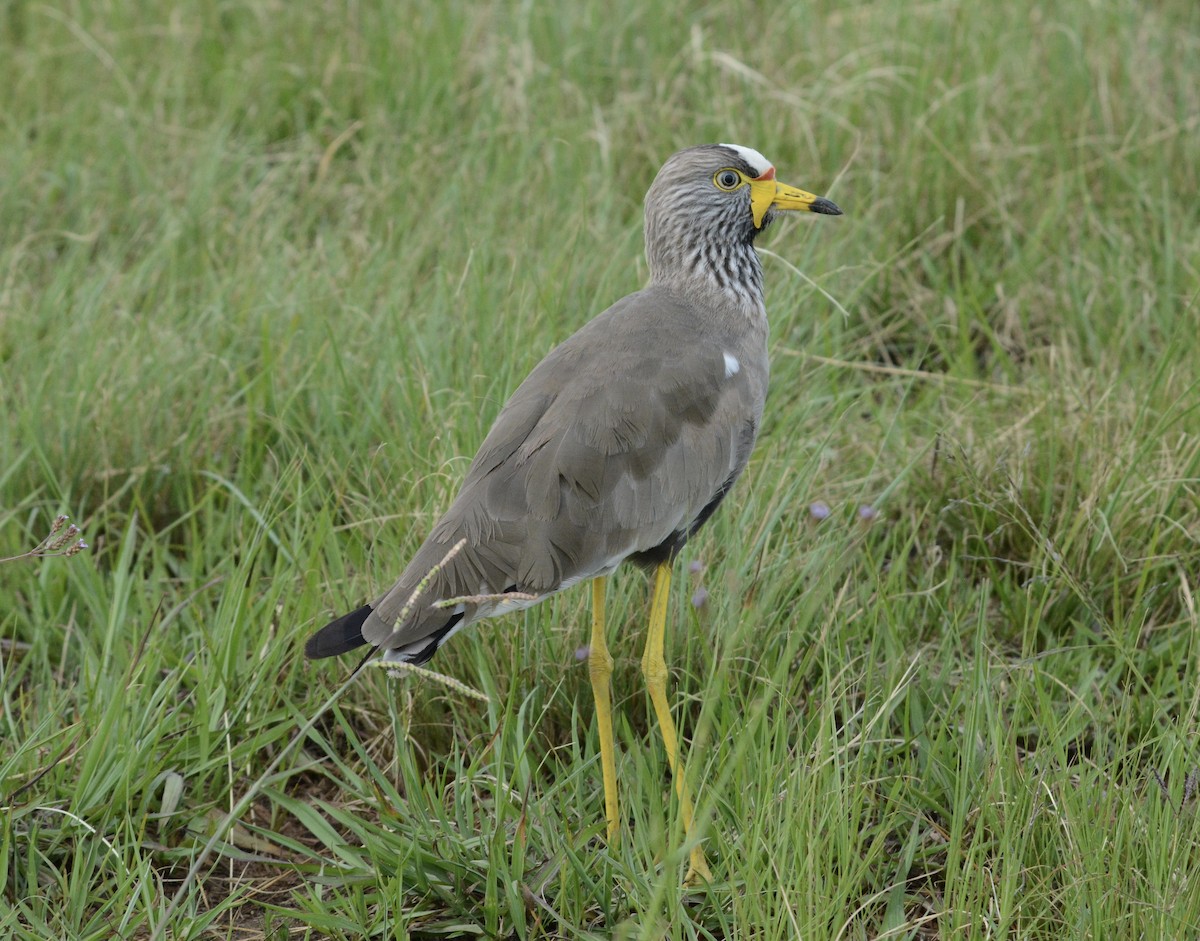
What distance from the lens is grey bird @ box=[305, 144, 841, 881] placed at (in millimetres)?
3084

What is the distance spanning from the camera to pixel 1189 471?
3898 millimetres

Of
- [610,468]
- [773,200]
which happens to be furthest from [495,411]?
[773,200]

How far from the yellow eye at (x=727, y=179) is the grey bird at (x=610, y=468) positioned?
0.07 meters

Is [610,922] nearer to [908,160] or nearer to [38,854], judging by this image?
[38,854]

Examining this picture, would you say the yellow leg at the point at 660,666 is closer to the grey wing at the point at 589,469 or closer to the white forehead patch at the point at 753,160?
the grey wing at the point at 589,469

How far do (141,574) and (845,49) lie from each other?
3.54 m

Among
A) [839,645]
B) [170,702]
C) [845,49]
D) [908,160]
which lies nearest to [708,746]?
[839,645]

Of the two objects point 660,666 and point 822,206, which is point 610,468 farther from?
point 822,206

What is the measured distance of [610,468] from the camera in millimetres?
3234

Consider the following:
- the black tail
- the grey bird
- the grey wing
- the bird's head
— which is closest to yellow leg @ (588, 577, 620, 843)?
the grey bird

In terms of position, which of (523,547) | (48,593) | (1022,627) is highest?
(523,547)

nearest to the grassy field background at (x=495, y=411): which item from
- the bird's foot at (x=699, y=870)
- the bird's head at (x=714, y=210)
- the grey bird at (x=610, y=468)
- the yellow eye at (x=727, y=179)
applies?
the bird's foot at (x=699, y=870)

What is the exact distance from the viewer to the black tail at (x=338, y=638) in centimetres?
298

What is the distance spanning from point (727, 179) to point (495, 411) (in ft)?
2.88
